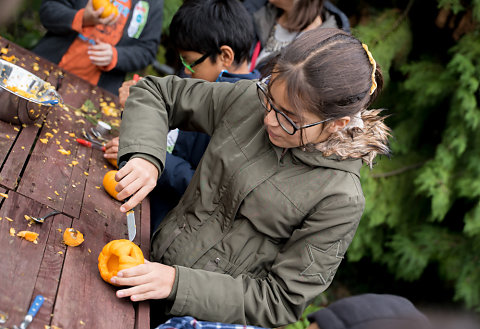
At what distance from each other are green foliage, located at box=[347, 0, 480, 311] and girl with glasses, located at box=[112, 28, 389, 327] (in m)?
2.32

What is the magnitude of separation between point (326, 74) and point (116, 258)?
0.96m

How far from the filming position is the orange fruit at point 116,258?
5.44 ft

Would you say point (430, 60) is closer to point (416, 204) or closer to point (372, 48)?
point (372, 48)

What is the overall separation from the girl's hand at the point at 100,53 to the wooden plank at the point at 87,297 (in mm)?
1889

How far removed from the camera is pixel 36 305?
4.66ft

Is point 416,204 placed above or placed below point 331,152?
below

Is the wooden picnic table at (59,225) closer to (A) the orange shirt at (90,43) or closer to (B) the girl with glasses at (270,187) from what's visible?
(B) the girl with glasses at (270,187)

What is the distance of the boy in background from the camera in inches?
104

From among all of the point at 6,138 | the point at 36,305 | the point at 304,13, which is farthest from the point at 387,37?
the point at 36,305

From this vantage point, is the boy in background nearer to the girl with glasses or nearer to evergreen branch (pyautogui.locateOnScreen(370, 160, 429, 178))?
the girl with glasses

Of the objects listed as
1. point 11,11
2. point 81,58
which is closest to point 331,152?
point 11,11

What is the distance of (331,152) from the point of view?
1.86 metres

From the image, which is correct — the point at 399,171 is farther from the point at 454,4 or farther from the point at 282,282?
the point at 282,282

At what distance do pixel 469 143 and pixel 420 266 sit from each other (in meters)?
1.14
